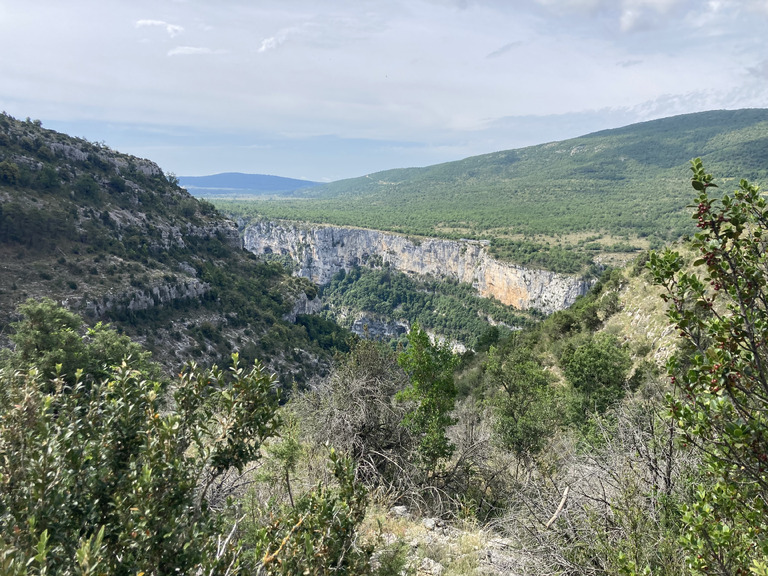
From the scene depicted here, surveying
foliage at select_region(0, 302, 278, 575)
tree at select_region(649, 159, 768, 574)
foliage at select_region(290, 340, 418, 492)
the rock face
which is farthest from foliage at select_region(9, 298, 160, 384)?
the rock face

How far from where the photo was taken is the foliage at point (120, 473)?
7.00 ft

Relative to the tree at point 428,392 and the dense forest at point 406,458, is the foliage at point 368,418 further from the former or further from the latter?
the tree at point 428,392

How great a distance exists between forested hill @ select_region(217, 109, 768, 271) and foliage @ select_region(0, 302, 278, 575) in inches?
2760

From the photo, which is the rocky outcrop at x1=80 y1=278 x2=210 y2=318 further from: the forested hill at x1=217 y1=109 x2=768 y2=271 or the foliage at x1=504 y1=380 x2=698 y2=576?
the forested hill at x1=217 y1=109 x2=768 y2=271

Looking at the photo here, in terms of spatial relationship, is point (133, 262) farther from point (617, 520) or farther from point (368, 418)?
point (617, 520)

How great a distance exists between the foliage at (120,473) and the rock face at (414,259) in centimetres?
6482

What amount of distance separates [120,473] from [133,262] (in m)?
35.8

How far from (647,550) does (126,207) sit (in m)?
46.2

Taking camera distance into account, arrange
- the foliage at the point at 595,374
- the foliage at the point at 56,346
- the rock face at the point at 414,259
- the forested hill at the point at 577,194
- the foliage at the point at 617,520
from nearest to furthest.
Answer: the foliage at the point at 617,520 → the foliage at the point at 56,346 → the foliage at the point at 595,374 → the rock face at the point at 414,259 → the forested hill at the point at 577,194

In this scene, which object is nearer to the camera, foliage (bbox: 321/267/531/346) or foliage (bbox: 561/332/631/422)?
foliage (bbox: 561/332/631/422)

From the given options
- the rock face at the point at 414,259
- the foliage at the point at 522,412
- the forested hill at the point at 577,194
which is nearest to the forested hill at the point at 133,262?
the foliage at the point at 522,412

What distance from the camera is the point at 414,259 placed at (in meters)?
99.0

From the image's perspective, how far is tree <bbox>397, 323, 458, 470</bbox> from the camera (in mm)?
7508

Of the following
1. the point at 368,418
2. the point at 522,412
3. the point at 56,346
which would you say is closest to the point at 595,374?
the point at 522,412
